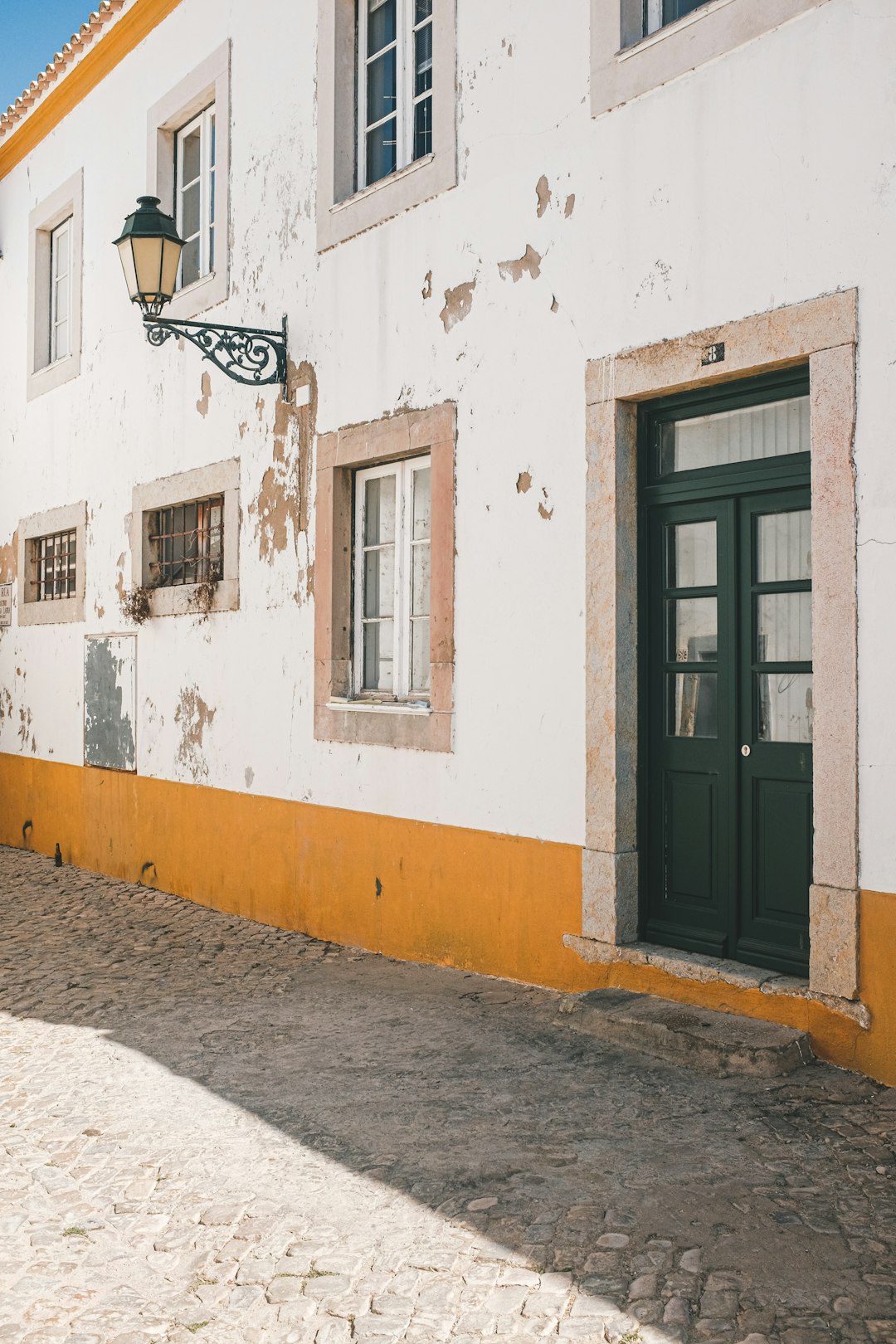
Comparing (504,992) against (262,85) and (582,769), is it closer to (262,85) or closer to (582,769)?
(582,769)

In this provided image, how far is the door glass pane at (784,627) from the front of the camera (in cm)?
468

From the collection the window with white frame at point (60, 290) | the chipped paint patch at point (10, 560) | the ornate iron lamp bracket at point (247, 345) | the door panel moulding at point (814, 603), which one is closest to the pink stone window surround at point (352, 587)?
the ornate iron lamp bracket at point (247, 345)

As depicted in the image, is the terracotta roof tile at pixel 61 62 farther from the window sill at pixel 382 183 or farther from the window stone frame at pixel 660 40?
the window stone frame at pixel 660 40

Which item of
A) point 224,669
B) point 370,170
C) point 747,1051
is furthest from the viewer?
point 224,669

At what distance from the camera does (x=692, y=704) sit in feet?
16.8

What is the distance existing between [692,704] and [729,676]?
0.88 ft

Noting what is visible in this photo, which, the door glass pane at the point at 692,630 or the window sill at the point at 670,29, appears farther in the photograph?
the door glass pane at the point at 692,630

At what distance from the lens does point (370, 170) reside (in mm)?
6996

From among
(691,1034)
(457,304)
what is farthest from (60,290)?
(691,1034)

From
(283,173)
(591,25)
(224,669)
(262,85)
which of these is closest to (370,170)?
(283,173)

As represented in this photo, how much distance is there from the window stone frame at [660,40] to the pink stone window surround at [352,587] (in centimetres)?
163

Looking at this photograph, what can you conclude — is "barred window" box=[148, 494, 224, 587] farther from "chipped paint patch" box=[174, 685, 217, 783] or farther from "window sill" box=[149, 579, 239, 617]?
"chipped paint patch" box=[174, 685, 217, 783]

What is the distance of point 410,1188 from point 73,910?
5.35 m

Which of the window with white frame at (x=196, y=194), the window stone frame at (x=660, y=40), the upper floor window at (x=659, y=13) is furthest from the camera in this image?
the window with white frame at (x=196, y=194)
